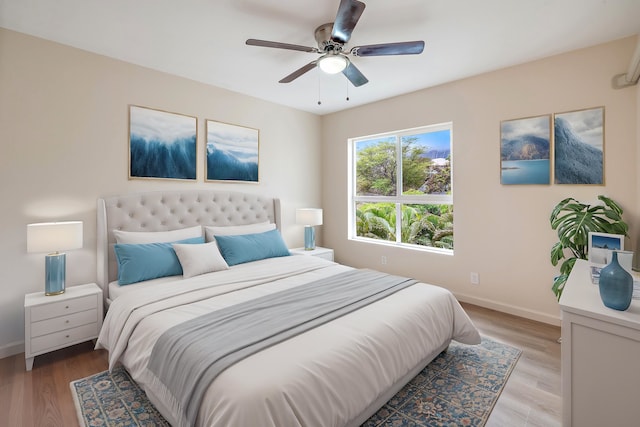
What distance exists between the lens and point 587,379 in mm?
1345

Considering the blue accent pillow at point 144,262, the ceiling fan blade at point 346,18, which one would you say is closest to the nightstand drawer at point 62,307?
the blue accent pillow at point 144,262

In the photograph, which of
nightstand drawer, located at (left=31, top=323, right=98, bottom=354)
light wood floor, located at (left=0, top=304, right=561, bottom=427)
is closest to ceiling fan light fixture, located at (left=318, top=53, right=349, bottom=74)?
light wood floor, located at (left=0, top=304, right=561, bottom=427)

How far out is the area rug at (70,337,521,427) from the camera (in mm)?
1702

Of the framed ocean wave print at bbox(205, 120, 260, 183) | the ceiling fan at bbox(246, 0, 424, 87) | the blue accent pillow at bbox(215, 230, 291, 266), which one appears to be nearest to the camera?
the ceiling fan at bbox(246, 0, 424, 87)

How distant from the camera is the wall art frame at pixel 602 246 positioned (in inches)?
84.0

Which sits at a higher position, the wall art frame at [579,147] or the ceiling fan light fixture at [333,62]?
the ceiling fan light fixture at [333,62]

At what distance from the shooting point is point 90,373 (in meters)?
2.18

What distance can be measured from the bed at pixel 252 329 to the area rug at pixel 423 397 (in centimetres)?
10

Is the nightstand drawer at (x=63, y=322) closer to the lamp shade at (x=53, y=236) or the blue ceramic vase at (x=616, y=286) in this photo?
the lamp shade at (x=53, y=236)

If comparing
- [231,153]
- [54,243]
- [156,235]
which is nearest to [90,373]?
[54,243]

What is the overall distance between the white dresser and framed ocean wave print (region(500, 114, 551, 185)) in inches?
73.4

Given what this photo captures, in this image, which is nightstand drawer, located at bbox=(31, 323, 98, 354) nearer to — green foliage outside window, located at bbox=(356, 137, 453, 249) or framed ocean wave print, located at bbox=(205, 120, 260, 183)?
framed ocean wave print, located at bbox=(205, 120, 260, 183)

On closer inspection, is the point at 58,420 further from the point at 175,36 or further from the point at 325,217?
the point at 325,217

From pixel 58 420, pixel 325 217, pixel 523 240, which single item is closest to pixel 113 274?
pixel 58 420
